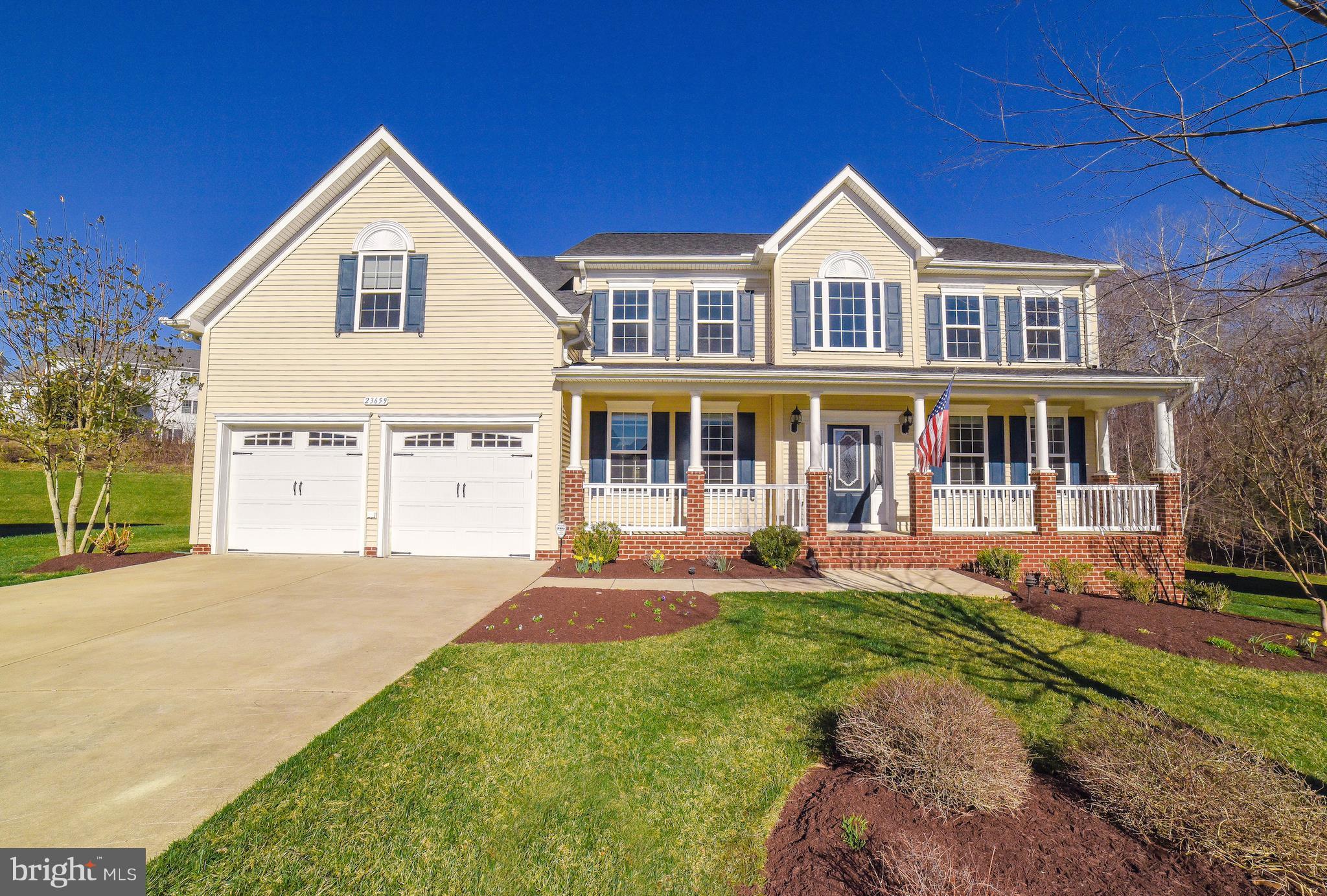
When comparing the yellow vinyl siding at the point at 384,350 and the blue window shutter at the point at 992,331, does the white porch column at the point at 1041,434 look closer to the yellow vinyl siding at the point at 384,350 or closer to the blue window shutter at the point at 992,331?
the blue window shutter at the point at 992,331

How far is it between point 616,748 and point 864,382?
9054mm

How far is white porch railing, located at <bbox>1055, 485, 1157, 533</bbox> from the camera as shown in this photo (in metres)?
10.7

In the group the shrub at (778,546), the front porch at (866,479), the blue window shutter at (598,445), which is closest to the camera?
the shrub at (778,546)

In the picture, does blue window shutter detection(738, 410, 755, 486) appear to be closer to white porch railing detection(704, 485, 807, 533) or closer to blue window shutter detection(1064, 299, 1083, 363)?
white porch railing detection(704, 485, 807, 533)

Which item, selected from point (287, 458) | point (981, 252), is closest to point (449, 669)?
point (287, 458)

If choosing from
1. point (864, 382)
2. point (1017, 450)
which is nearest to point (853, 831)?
point (864, 382)

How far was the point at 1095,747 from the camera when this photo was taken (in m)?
3.02

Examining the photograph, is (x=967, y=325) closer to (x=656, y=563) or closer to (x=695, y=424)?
(x=695, y=424)

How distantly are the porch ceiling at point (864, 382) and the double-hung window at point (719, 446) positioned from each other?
4.69 feet

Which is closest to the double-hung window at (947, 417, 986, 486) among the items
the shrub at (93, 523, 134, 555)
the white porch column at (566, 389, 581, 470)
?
the white porch column at (566, 389, 581, 470)

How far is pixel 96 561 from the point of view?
31.7 ft

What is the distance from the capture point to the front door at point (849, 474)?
12.4 metres

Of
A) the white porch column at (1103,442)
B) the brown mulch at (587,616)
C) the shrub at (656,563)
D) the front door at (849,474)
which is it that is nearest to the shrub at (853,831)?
the brown mulch at (587,616)

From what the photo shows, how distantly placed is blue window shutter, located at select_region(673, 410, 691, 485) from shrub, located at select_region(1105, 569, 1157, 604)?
7872 millimetres
